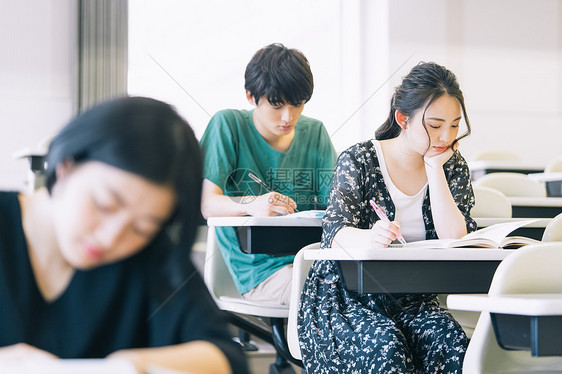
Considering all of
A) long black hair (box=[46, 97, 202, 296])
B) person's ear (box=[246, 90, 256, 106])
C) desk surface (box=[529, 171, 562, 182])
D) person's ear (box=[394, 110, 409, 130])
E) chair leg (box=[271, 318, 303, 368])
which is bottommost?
chair leg (box=[271, 318, 303, 368])

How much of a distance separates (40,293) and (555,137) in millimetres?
6191

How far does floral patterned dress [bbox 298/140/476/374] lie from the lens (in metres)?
1.50

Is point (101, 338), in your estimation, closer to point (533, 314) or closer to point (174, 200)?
point (174, 200)

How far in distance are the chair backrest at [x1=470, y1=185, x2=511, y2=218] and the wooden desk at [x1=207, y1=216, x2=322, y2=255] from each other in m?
0.60

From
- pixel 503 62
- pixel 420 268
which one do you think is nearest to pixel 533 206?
pixel 420 268

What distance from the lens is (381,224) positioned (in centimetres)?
158

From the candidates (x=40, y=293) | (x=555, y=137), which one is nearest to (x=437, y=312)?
(x=40, y=293)

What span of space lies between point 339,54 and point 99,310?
17.7ft

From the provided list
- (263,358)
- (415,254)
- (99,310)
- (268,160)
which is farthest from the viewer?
(263,358)

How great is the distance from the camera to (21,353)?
60 cm

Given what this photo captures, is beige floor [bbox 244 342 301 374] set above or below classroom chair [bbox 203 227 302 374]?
below

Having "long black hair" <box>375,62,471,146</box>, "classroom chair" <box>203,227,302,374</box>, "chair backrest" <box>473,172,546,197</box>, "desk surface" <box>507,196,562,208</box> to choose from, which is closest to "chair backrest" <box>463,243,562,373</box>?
"long black hair" <box>375,62,471,146</box>

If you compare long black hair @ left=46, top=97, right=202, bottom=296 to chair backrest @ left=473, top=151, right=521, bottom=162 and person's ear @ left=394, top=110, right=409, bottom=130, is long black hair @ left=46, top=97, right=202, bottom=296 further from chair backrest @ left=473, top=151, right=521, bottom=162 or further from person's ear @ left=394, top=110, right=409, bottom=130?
chair backrest @ left=473, top=151, right=521, bottom=162

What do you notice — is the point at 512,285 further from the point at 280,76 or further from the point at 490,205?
the point at 280,76
